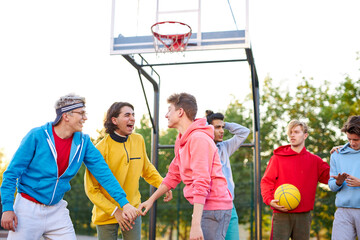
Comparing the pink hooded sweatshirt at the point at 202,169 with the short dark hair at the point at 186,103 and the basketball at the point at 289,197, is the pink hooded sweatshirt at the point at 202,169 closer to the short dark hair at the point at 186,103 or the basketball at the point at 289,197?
the short dark hair at the point at 186,103

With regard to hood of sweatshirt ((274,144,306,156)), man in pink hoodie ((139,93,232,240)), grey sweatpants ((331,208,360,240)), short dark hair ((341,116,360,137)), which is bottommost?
grey sweatpants ((331,208,360,240))

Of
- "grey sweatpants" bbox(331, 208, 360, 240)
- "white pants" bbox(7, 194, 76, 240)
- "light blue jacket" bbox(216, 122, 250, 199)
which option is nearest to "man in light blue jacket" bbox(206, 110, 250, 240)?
"light blue jacket" bbox(216, 122, 250, 199)

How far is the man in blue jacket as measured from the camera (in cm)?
288

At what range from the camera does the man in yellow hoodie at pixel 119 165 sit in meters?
3.45

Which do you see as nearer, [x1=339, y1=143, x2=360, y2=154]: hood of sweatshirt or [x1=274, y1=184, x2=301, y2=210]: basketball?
[x1=339, y1=143, x2=360, y2=154]: hood of sweatshirt

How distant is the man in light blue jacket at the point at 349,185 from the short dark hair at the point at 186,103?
1.65 m

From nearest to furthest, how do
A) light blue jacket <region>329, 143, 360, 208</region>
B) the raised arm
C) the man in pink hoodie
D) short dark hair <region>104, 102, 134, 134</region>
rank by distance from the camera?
1. the man in pink hoodie
2. short dark hair <region>104, 102, 134, 134</region>
3. light blue jacket <region>329, 143, 360, 208</region>
4. the raised arm

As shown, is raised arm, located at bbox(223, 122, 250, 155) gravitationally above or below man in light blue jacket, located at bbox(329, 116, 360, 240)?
above

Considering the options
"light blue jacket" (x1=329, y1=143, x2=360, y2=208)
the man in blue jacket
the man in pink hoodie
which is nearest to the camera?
the man in pink hoodie

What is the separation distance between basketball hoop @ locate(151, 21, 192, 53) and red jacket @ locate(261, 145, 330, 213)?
1677 millimetres

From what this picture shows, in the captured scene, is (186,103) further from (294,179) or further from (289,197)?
(294,179)

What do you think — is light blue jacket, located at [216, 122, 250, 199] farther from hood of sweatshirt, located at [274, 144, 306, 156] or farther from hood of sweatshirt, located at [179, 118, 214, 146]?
hood of sweatshirt, located at [179, 118, 214, 146]

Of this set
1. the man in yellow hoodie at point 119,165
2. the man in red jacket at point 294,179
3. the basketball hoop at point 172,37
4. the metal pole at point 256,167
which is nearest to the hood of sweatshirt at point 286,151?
the man in red jacket at point 294,179

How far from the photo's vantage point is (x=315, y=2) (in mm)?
14539
